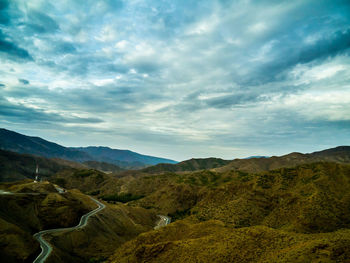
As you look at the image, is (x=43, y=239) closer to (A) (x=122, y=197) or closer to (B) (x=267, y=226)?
(B) (x=267, y=226)

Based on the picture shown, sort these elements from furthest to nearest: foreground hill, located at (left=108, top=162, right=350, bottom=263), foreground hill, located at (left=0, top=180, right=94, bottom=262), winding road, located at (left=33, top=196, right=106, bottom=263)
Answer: winding road, located at (left=33, top=196, right=106, bottom=263) → foreground hill, located at (left=0, top=180, right=94, bottom=262) → foreground hill, located at (left=108, top=162, right=350, bottom=263)

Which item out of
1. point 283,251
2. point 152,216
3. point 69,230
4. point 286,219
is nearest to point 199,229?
point 283,251

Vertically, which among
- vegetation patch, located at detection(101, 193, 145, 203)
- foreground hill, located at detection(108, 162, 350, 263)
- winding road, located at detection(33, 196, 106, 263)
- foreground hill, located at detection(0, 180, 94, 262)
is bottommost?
vegetation patch, located at detection(101, 193, 145, 203)

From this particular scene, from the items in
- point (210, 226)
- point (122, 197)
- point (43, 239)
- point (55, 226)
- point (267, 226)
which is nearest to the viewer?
point (210, 226)

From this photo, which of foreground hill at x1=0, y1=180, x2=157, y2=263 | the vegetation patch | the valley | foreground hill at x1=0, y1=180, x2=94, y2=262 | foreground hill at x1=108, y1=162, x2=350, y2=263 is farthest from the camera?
the vegetation patch

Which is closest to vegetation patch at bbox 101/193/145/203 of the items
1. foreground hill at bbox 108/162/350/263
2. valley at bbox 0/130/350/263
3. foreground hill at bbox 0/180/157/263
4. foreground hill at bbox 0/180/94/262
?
foreground hill at bbox 108/162/350/263

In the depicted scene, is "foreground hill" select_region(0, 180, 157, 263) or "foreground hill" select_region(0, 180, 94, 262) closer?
"foreground hill" select_region(0, 180, 94, 262)

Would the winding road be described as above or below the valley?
below

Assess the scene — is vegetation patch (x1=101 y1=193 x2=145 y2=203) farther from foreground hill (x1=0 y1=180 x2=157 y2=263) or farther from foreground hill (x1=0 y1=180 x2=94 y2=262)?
foreground hill (x1=0 y1=180 x2=94 y2=262)

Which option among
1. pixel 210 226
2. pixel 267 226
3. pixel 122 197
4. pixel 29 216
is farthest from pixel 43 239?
pixel 122 197

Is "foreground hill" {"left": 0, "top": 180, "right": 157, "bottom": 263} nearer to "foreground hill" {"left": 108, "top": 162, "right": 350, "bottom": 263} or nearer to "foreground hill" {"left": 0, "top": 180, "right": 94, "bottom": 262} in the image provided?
"foreground hill" {"left": 0, "top": 180, "right": 94, "bottom": 262}

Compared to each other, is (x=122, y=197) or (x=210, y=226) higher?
(x=210, y=226)
